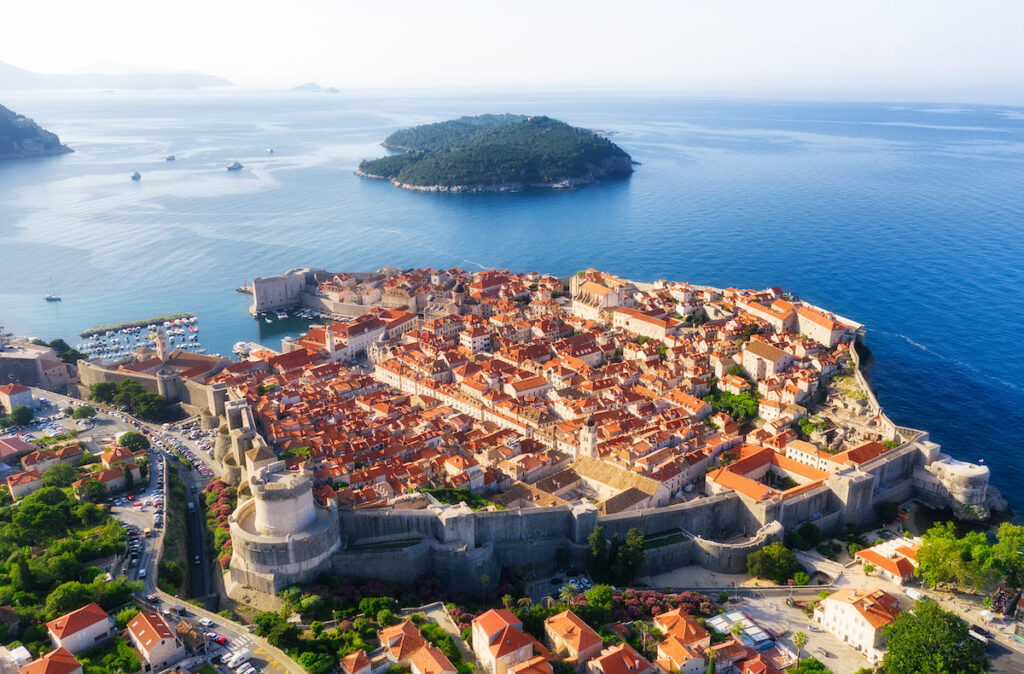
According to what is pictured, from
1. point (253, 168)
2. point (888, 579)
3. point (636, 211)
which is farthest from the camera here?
point (253, 168)

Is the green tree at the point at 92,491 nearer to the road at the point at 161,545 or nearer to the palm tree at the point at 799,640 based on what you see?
the road at the point at 161,545

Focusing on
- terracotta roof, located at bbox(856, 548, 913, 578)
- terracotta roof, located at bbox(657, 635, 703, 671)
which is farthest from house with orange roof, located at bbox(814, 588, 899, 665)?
terracotta roof, located at bbox(657, 635, 703, 671)

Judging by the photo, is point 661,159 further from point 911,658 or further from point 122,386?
point 911,658

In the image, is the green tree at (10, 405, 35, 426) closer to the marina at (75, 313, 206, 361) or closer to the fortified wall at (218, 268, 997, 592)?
the fortified wall at (218, 268, 997, 592)

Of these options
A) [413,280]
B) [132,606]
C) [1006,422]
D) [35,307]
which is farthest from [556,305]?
[35,307]

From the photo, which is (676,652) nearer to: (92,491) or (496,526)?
(496,526)

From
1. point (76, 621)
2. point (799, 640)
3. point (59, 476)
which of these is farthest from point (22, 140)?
point (799, 640)
